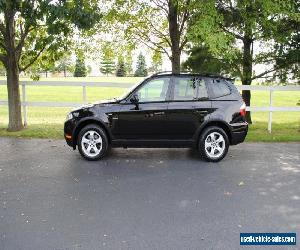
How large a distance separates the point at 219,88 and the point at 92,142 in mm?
3049

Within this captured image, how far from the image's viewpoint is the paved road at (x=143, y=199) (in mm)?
4699

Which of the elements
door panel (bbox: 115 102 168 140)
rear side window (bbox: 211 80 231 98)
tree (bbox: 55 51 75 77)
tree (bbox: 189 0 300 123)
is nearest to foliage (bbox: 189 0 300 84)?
tree (bbox: 189 0 300 123)

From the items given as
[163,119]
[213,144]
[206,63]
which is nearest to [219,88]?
[213,144]

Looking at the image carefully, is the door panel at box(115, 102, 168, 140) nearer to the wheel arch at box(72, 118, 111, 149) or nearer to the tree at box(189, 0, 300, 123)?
the wheel arch at box(72, 118, 111, 149)

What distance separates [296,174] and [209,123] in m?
2.08

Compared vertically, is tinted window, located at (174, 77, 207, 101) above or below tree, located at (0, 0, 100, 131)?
below

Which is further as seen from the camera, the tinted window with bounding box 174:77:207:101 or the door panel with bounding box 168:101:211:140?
the tinted window with bounding box 174:77:207:101

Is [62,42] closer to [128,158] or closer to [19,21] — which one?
[19,21]

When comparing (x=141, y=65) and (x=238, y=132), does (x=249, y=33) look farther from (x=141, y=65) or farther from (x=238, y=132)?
(x=141, y=65)

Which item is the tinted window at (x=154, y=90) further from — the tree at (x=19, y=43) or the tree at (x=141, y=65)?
the tree at (x=141, y=65)

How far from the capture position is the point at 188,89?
8.77m

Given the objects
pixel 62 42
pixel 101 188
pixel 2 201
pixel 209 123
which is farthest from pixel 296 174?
pixel 62 42

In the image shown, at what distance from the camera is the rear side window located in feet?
28.8

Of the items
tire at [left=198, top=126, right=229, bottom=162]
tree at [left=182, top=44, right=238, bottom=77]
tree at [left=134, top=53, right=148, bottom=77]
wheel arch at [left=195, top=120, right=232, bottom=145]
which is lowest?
tire at [left=198, top=126, right=229, bottom=162]
